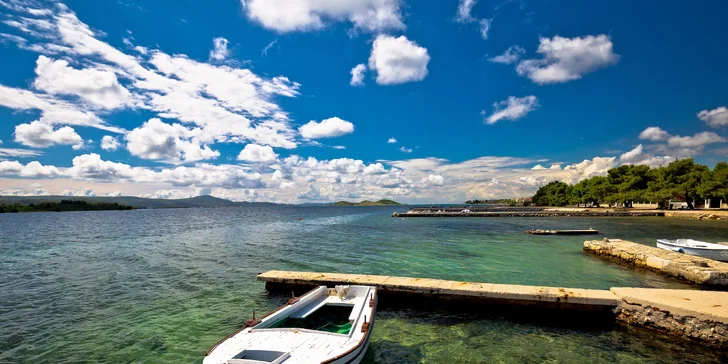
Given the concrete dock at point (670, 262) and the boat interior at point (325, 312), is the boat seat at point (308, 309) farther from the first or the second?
the concrete dock at point (670, 262)

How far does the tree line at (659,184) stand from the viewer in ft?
232

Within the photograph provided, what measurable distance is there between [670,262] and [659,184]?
92593 millimetres

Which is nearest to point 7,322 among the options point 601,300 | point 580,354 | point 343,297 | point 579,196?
point 343,297

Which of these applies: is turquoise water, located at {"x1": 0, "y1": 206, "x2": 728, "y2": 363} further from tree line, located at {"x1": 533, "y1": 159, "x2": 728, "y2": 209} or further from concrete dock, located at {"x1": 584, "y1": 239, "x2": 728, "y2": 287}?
tree line, located at {"x1": 533, "y1": 159, "x2": 728, "y2": 209}

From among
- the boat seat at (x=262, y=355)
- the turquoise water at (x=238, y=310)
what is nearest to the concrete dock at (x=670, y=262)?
the turquoise water at (x=238, y=310)

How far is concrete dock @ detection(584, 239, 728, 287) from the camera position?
15310mm

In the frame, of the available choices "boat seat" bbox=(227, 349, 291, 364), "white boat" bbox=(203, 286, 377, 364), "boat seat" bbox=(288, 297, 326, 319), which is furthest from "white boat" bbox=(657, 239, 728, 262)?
"boat seat" bbox=(227, 349, 291, 364)

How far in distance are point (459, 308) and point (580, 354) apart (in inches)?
171

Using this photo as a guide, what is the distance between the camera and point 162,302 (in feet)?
48.9

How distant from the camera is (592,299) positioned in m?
11.4

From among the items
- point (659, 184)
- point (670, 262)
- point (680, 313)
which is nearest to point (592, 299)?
point (680, 313)

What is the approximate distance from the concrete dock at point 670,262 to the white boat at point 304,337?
17.1 m

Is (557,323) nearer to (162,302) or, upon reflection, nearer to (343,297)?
(343,297)

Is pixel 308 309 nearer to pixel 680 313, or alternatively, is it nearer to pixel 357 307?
pixel 357 307
